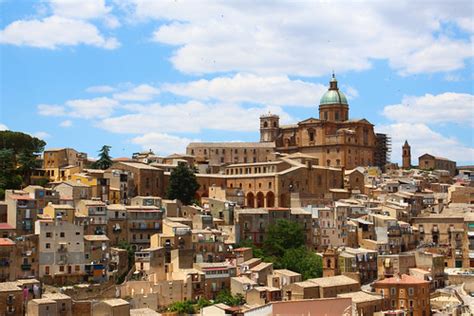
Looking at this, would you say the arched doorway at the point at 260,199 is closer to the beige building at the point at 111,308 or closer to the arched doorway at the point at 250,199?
the arched doorway at the point at 250,199

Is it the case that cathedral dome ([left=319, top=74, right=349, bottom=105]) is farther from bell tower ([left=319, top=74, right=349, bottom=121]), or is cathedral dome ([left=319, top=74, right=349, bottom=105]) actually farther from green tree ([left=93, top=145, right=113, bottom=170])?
green tree ([left=93, top=145, right=113, bottom=170])

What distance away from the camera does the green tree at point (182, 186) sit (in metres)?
59.3

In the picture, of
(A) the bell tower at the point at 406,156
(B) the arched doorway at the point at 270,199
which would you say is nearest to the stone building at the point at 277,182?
(B) the arched doorway at the point at 270,199

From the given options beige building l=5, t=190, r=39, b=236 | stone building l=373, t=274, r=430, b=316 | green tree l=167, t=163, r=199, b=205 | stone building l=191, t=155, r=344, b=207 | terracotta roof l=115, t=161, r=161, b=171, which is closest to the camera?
beige building l=5, t=190, r=39, b=236

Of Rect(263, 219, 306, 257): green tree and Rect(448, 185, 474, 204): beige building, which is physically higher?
Rect(448, 185, 474, 204): beige building

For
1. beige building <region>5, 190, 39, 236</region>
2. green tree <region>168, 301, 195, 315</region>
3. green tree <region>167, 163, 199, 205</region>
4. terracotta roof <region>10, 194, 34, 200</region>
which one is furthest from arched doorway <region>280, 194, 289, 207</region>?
beige building <region>5, 190, 39, 236</region>

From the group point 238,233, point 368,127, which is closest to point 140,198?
point 238,233

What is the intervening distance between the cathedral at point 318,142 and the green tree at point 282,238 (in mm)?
20983

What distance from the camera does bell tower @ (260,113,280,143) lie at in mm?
86125

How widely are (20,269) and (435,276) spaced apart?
25332mm

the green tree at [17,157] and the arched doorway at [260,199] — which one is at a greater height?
the green tree at [17,157]

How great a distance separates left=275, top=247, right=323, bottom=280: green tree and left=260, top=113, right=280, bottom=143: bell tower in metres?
35.0

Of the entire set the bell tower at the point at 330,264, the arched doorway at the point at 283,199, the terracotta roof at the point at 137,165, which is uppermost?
the terracotta roof at the point at 137,165

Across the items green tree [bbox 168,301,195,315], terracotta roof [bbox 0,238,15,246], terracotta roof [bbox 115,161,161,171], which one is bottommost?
green tree [bbox 168,301,195,315]
